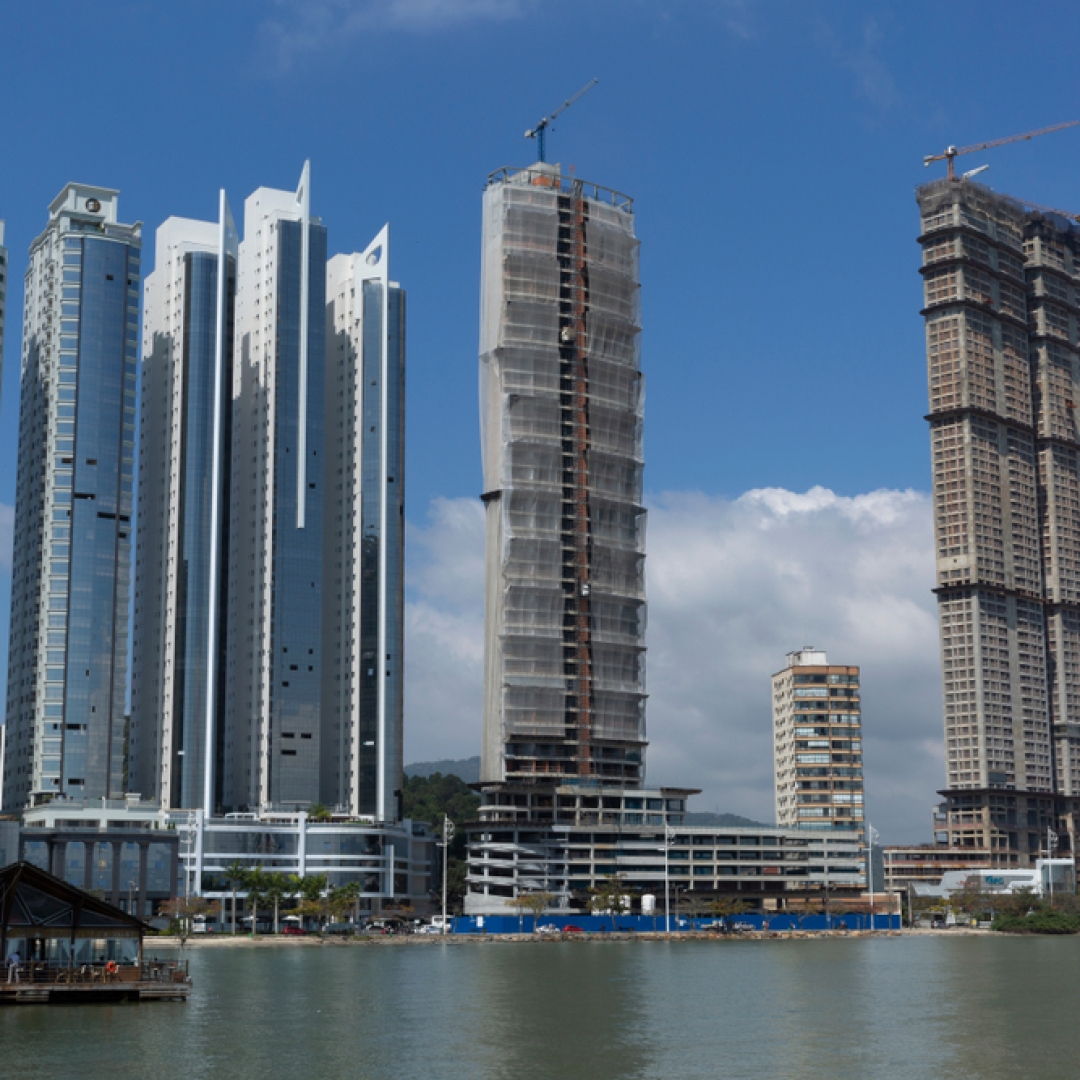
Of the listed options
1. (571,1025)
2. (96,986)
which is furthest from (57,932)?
(571,1025)

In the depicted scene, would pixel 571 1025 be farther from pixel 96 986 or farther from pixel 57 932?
pixel 57 932

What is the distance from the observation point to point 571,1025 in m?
93.0

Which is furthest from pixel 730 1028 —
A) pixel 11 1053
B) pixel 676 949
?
pixel 676 949

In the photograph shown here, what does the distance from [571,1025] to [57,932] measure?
31.2 meters

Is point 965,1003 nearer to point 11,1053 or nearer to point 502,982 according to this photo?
point 502,982

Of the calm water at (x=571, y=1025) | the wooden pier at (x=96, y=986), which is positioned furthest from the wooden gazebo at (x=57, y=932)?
the calm water at (x=571, y=1025)

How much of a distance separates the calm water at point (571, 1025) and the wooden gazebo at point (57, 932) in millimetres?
1700

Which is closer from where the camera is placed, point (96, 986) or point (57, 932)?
point (57, 932)

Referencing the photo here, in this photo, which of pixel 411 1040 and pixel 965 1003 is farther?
pixel 965 1003

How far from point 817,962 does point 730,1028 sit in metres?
71.1

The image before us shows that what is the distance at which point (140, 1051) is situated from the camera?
78.2 m

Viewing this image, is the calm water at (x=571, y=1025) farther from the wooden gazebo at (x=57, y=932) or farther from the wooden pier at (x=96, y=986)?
the wooden gazebo at (x=57, y=932)

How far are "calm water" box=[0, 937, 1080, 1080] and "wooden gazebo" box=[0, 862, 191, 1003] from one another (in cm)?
170

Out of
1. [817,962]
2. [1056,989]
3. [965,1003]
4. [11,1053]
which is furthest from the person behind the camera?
[817,962]
